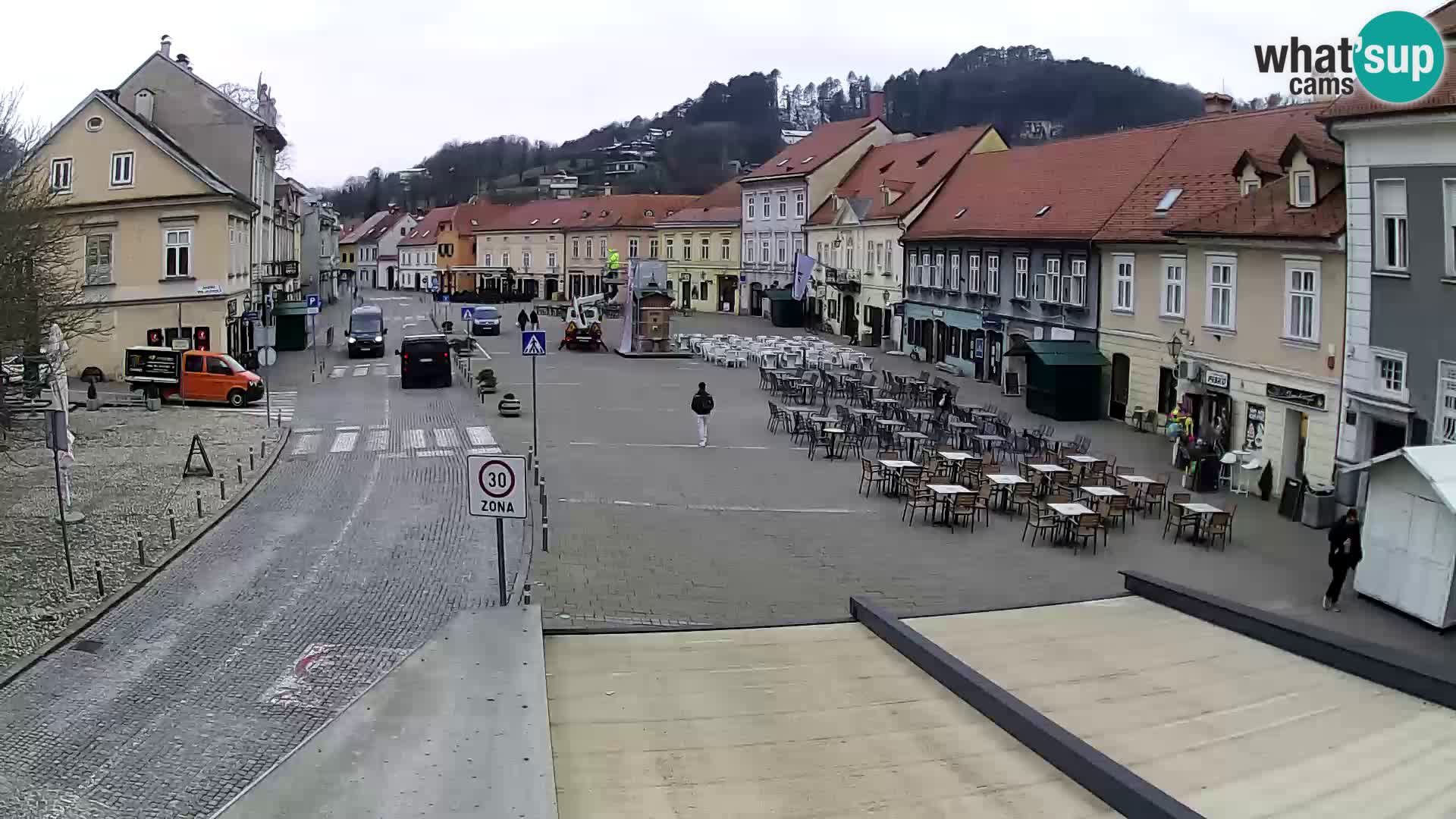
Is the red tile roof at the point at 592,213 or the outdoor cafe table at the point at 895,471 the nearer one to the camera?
the outdoor cafe table at the point at 895,471

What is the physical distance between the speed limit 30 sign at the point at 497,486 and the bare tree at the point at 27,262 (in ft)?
44.2

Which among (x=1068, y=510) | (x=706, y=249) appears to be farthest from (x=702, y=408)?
(x=706, y=249)

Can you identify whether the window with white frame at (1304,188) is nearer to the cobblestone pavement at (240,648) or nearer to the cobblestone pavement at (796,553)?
the cobblestone pavement at (796,553)

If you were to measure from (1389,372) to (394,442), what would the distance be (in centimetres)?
2131

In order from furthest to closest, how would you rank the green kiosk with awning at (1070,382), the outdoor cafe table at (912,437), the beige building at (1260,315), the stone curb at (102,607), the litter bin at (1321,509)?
the green kiosk with awning at (1070,382)
the outdoor cafe table at (912,437)
the beige building at (1260,315)
the litter bin at (1321,509)
the stone curb at (102,607)

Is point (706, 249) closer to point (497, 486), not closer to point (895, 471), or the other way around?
point (895, 471)

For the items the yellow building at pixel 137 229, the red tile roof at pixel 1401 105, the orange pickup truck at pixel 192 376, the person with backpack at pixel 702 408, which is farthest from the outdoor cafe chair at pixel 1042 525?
the yellow building at pixel 137 229

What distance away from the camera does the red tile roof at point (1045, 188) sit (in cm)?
3806

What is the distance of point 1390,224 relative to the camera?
2105 cm

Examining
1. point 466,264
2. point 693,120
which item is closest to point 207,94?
point 466,264

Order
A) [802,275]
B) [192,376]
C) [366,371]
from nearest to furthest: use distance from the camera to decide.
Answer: [192,376] → [366,371] → [802,275]

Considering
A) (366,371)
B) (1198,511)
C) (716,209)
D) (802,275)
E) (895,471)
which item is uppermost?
(716,209)

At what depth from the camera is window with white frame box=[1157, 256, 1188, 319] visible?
100 ft

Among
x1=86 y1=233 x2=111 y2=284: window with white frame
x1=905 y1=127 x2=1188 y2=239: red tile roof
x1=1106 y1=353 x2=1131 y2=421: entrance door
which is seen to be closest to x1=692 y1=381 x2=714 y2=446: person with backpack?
x1=1106 y1=353 x2=1131 y2=421: entrance door
